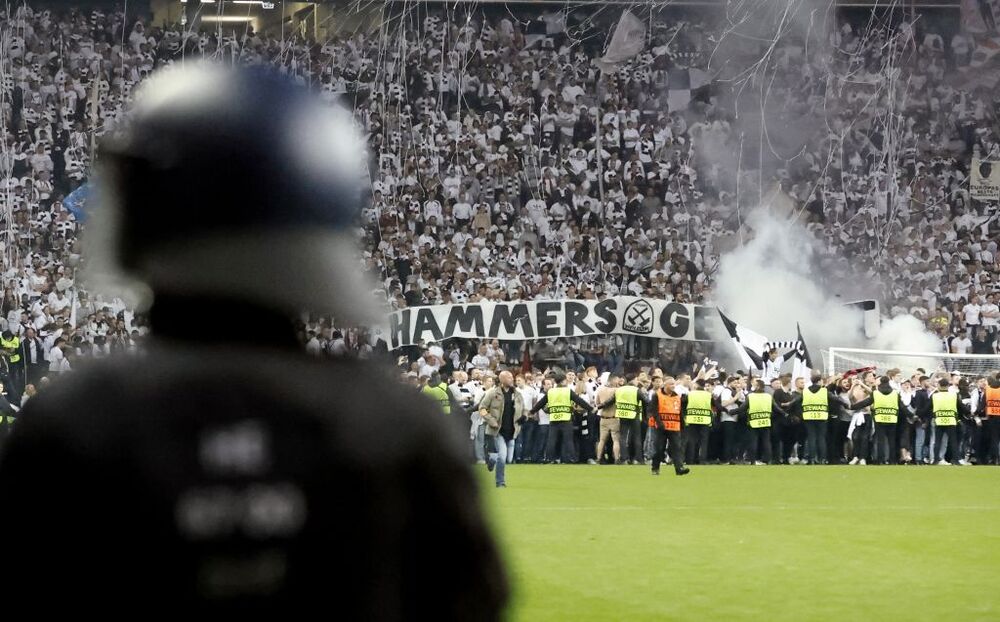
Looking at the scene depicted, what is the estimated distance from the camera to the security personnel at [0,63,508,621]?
1.41 meters

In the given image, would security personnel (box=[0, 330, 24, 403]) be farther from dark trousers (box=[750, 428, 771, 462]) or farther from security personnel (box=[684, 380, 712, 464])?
dark trousers (box=[750, 428, 771, 462])

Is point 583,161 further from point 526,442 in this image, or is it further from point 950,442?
point 950,442

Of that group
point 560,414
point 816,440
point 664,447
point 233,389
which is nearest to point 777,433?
point 816,440

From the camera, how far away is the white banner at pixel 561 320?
1077 inches

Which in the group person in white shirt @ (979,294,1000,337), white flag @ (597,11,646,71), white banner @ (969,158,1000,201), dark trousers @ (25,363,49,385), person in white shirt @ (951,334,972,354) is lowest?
dark trousers @ (25,363,49,385)

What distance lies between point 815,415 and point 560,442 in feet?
12.7

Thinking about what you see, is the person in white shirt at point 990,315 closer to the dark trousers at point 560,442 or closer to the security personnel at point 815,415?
the security personnel at point 815,415

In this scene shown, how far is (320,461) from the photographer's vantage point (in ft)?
4.81

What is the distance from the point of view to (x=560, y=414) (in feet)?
80.7

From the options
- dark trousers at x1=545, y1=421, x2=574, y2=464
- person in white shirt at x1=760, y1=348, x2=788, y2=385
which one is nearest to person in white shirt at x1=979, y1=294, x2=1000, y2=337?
person in white shirt at x1=760, y1=348, x2=788, y2=385

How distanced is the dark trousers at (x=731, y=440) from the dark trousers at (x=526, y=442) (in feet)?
9.65

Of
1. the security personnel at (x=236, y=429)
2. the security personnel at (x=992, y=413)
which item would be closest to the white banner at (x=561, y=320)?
the security personnel at (x=992, y=413)

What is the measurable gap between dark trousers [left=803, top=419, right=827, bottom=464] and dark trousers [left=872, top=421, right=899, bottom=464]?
0.82m

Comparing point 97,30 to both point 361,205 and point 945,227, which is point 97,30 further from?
point 361,205
